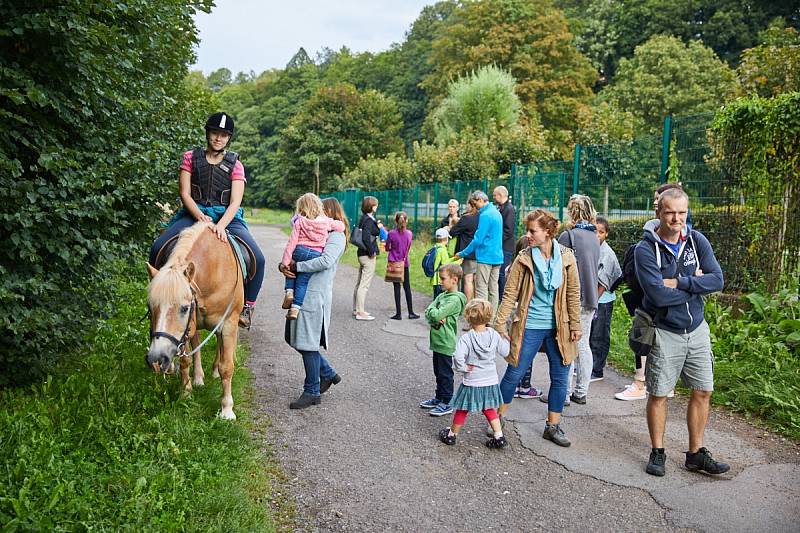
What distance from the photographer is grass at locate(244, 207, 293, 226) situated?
64688mm

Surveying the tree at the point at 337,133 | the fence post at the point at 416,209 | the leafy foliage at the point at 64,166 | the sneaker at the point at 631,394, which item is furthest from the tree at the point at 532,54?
the leafy foliage at the point at 64,166

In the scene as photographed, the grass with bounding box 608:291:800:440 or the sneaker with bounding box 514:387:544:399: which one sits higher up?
the grass with bounding box 608:291:800:440

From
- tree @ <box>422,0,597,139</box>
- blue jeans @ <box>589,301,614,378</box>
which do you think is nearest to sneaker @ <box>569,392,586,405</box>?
blue jeans @ <box>589,301,614,378</box>

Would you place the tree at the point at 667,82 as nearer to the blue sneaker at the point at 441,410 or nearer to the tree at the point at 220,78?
the blue sneaker at the point at 441,410

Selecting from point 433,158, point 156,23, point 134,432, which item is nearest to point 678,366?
point 134,432

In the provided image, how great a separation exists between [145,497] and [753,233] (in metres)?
8.34

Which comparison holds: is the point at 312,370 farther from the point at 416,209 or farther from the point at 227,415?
the point at 416,209

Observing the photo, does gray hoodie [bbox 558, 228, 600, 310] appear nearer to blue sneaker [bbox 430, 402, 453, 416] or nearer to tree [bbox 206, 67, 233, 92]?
blue sneaker [bbox 430, 402, 453, 416]

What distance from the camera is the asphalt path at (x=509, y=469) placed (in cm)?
436

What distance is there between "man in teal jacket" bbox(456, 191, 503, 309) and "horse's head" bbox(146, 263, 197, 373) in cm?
622

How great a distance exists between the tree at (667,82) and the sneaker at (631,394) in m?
43.2

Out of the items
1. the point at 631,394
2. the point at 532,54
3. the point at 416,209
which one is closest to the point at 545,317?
the point at 631,394

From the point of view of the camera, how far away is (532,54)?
52.1m

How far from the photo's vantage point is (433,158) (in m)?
29.3
